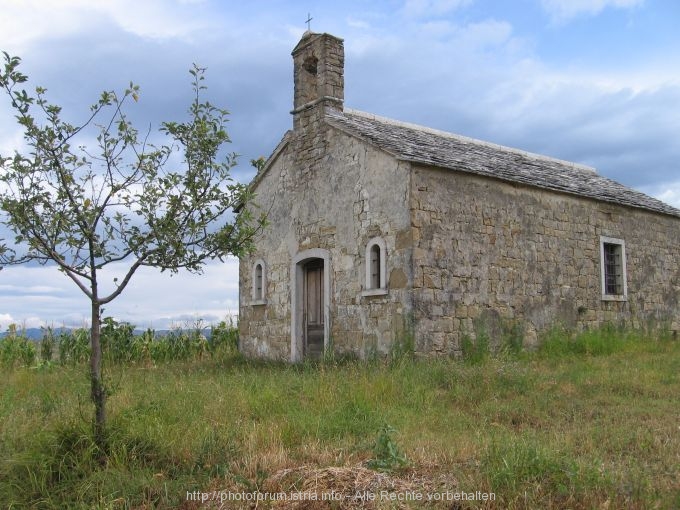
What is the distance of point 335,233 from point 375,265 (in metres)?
1.34

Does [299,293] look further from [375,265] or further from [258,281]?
[375,265]

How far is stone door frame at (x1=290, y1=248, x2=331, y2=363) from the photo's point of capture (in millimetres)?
13938

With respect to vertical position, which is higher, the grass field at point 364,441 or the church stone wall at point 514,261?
the church stone wall at point 514,261

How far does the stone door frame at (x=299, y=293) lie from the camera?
549 inches

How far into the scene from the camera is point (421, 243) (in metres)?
12.2

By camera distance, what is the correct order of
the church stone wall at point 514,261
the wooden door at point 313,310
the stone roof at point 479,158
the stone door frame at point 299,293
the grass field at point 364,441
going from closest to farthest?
1. the grass field at point 364,441
2. the church stone wall at point 514,261
3. the stone roof at point 479,158
4. the stone door frame at point 299,293
5. the wooden door at point 313,310

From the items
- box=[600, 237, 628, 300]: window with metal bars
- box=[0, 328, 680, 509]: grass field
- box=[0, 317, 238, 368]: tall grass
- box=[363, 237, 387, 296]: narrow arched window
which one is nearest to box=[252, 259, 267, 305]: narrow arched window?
box=[0, 317, 238, 368]: tall grass

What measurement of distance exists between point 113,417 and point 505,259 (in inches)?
348

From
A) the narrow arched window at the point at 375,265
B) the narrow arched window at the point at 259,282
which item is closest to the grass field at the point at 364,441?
the narrow arched window at the point at 375,265

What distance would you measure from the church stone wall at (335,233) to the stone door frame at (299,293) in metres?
0.14

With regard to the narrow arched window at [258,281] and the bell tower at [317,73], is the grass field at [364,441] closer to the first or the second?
the narrow arched window at [258,281]

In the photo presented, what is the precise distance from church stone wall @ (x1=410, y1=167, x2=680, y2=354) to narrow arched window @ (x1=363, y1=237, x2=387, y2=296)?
783 mm

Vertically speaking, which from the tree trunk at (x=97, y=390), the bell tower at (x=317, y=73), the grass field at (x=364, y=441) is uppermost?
the bell tower at (x=317, y=73)

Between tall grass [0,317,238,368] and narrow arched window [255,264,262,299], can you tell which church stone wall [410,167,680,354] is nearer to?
narrow arched window [255,264,262,299]
